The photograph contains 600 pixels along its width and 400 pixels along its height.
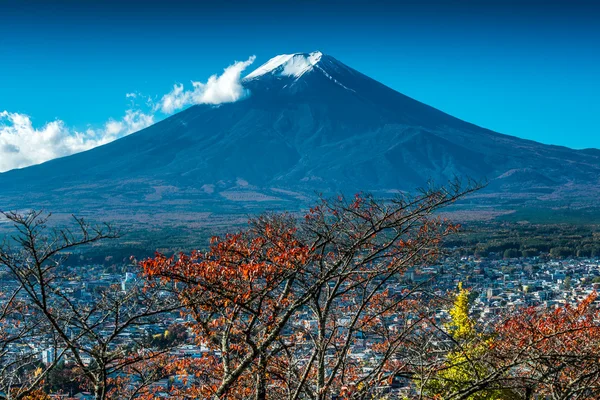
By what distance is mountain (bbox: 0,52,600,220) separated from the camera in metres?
117

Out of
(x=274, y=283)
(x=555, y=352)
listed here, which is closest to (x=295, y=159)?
(x=555, y=352)

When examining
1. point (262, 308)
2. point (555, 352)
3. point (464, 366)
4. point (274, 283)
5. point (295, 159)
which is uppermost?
point (295, 159)

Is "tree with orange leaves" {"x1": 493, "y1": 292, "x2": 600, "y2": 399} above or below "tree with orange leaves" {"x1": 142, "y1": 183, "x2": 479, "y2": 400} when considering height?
below

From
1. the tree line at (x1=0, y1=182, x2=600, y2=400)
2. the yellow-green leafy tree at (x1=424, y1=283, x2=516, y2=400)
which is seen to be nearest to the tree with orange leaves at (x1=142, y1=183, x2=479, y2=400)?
the tree line at (x1=0, y1=182, x2=600, y2=400)

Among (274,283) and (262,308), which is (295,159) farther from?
(274,283)

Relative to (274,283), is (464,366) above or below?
below

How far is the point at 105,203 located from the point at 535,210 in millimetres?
71234

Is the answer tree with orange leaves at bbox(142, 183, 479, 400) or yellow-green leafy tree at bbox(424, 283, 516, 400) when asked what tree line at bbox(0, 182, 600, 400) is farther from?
yellow-green leafy tree at bbox(424, 283, 516, 400)

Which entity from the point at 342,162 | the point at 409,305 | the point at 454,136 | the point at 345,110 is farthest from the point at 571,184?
the point at 409,305

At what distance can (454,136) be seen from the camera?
563ft

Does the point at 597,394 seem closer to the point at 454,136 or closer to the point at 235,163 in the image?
the point at 235,163

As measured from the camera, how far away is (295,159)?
158000mm

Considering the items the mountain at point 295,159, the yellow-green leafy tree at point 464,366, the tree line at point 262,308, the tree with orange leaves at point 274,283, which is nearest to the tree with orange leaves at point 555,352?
the tree line at point 262,308

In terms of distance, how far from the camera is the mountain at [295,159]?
4592 inches
